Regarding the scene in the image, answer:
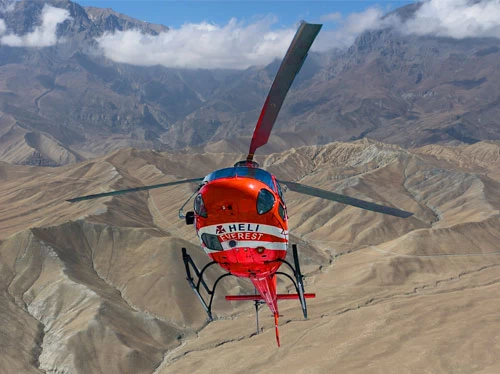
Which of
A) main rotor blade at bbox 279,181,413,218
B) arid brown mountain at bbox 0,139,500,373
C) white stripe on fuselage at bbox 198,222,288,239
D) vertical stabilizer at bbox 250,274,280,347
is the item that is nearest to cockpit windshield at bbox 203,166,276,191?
main rotor blade at bbox 279,181,413,218

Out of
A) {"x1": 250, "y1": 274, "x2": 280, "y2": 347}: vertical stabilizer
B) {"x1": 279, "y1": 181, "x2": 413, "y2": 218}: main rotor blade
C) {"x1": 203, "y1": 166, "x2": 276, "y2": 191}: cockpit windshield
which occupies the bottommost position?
{"x1": 250, "y1": 274, "x2": 280, "y2": 347}: vertical stabilizer

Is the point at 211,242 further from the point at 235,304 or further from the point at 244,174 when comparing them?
the point at 235,304

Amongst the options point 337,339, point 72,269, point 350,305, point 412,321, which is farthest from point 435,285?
point 72,269

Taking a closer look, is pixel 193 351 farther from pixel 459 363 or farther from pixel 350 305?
pixel 459 363

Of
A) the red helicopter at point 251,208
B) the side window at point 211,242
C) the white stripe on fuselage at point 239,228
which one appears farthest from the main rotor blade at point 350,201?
the side window at point 211,242

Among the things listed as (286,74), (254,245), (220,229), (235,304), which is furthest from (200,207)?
(235,304)

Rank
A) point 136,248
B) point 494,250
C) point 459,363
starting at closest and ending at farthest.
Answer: point 459,363 < point 136,248 < point 494,250

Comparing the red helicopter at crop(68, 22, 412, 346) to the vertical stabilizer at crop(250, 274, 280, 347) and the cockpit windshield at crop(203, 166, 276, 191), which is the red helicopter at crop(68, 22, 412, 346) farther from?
the vertical stabilizer at crop(250, 274, 280, 347)
